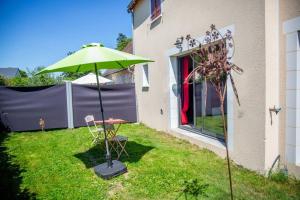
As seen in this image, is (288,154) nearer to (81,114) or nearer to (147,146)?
(147,146)

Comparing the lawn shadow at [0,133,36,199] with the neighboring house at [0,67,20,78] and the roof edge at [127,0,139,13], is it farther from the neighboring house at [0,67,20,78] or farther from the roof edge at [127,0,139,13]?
the neighboring house at [0,67,20,78]

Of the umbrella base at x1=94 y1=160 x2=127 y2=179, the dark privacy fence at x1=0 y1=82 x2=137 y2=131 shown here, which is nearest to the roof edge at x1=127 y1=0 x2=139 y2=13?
the dark privacy fence at x1=0 y1=82 x2=137 y2=131

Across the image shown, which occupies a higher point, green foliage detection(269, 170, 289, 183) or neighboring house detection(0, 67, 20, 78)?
neighboring house detection(0, 67, 20, 78)

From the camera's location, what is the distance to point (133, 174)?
546 centimetres

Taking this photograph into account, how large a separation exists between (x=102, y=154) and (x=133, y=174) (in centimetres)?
197

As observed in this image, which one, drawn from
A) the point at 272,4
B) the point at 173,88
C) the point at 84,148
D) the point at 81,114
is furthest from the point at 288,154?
the point at 81,114

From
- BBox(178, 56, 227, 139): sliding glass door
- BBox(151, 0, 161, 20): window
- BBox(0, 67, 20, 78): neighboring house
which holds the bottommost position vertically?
BBox(178, 56, 227, 139): sliding glass door

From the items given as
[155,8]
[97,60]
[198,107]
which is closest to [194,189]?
[97,60]

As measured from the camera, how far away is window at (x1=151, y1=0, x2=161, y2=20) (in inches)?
396

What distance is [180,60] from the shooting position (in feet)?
30.2

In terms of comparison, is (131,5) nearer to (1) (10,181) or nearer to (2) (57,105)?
(2) (57,105)

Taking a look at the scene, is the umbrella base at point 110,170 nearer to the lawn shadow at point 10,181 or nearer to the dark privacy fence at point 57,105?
the lawn shadow at point 10,181

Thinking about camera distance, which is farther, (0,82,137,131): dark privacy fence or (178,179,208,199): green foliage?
(0,82,137,131): dark privacy fence

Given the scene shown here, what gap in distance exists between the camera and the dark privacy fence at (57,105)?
36.4 ft
